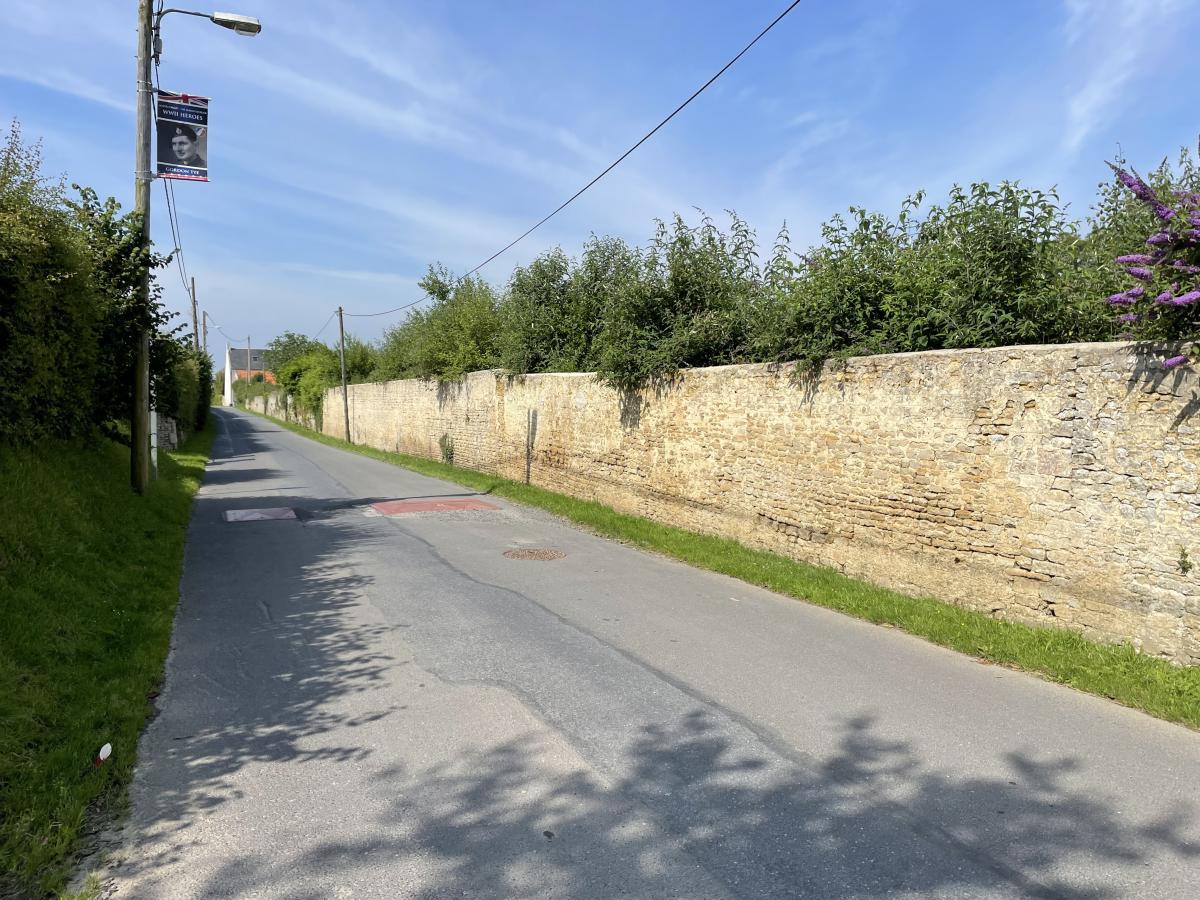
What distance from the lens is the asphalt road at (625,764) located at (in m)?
3.00

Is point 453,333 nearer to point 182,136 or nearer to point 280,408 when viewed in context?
point 182,136

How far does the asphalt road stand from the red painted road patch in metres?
6.16

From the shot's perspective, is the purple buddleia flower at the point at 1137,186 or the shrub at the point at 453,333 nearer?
the purple buddleia flower at the point at 1137,186

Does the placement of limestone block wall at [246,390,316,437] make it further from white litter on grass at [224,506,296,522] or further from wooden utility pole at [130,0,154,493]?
wooden utility pole at [130,0,154,493]

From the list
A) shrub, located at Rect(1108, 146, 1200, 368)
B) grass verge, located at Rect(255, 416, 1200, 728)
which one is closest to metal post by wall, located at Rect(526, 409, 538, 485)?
grass verge, located at Rect(255, 416, 1200, 728)

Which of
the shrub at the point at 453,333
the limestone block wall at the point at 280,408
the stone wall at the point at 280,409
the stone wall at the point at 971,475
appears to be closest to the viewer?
the stone wall at the point at 971,475

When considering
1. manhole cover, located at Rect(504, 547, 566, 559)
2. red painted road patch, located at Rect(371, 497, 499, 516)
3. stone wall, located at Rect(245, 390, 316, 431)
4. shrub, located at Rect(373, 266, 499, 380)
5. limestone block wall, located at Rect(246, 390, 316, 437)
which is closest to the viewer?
manhole cover, located at Rect(504, 547, 566, 559)

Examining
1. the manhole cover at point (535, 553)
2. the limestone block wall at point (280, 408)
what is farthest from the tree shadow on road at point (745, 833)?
the limestone block wall at point (280, 408)

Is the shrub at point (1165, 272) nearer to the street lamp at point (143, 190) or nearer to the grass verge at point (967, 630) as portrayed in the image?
the grass verge at point (967, 630)

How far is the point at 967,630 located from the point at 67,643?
6.81 metres

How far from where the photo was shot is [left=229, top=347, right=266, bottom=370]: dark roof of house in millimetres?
125131

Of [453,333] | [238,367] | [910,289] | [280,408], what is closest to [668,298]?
[910,289]

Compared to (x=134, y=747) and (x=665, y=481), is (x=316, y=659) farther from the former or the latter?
(x=665, y=481)

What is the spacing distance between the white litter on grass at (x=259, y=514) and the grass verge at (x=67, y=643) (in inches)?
83.7
